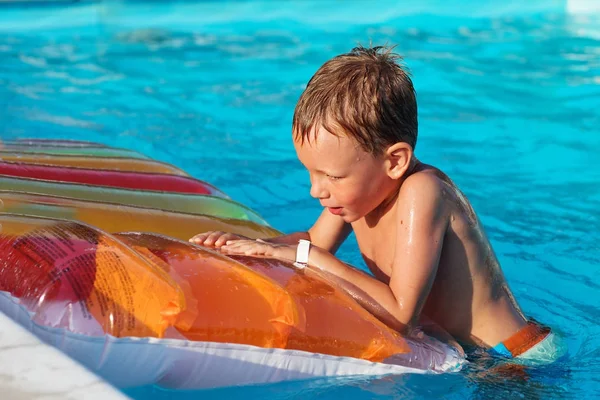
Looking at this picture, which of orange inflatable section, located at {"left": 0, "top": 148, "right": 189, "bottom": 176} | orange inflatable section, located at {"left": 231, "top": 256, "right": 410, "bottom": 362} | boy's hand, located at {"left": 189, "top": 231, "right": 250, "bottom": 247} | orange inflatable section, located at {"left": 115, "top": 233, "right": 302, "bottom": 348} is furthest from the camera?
orange inflatable section, located at {"left": 0, "top": 148, "right": 189, "bottom": 176}

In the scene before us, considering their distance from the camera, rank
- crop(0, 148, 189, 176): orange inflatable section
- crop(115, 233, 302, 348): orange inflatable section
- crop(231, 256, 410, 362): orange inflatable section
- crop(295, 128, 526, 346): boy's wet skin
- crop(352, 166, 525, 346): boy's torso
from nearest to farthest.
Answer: crop(115, 233, 302, 348): orange inflatable section < crop(231, 256, 410, 362): orange inflatable section < crop(295, 128, 526, 346): boy's wet skin < crop(352, 166, 525, 346): boy's torso < crop(0, 148, 189, 176): orange inflatable section

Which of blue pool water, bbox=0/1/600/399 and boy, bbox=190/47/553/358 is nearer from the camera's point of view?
boy, bbox=190/47/553/358

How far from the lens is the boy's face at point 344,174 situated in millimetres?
2752

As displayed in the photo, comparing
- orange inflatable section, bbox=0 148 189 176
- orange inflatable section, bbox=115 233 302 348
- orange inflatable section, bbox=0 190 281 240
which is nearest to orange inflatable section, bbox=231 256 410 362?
orange inflatable section, bbox=115 233 302 348

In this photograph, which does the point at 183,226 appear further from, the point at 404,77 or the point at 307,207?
the point at 307,207

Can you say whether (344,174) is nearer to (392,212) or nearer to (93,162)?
(392,212)

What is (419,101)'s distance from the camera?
7926 millimetres

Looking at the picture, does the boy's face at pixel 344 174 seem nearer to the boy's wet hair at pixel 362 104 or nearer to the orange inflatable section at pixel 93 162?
the boy's wet hair at pixel 362 104

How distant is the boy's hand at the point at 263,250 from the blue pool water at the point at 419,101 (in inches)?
18.9

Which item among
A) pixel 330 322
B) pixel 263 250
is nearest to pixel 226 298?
pixel 330 322

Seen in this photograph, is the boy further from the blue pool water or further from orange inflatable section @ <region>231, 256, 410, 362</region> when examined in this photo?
the blue pool water

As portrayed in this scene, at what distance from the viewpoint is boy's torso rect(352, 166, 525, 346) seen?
9.62 ft

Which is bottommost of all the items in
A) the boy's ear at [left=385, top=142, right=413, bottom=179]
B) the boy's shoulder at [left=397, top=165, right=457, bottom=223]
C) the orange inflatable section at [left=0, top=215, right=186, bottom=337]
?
the orange inflatable section at [left=0, top=215, right=186, bottom=337]

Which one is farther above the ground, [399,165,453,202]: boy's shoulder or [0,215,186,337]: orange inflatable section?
[399,165,453,202]: boy's shoulder
